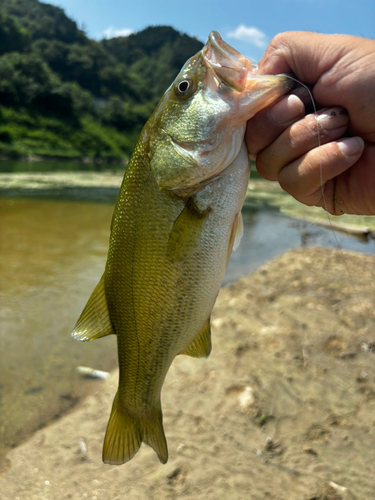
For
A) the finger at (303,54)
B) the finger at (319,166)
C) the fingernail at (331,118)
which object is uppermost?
the finger at (303,54)

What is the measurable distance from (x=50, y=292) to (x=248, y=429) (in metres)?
4.10

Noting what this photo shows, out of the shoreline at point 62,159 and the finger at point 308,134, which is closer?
the finger at point 308,134

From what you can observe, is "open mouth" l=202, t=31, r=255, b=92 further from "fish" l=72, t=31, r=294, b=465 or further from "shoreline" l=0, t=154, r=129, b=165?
"shoreline" l=0, t=154, r=129, b=165

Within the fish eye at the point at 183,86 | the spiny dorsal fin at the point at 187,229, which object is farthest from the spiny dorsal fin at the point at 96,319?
the fish eye at the point at 183,86

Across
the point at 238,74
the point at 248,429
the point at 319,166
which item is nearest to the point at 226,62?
the point at 238,74

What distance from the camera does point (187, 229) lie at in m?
1.54

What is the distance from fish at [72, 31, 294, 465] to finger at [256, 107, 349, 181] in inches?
5.9

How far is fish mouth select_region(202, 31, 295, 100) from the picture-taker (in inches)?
55.6

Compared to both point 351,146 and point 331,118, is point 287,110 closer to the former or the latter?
point 331,118

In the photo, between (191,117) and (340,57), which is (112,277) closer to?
(191,117)

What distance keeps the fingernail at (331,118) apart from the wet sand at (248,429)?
7.88 ft

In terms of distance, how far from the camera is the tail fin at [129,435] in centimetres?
181

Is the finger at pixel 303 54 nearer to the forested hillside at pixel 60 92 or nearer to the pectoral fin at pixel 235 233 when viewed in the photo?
the pectoral fin at pixel 235 233

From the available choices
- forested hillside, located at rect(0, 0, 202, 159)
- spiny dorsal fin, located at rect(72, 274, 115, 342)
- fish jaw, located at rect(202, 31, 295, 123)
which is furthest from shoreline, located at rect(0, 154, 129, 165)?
fish jaw, located at rect(202, 31, 295, 123)
